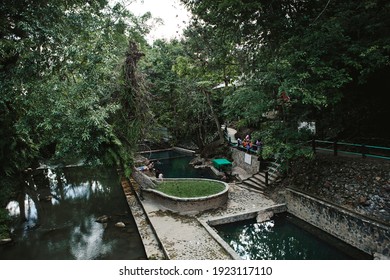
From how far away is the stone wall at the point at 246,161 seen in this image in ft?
52.6

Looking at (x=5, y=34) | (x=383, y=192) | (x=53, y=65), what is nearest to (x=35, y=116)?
(x=53, y=65)

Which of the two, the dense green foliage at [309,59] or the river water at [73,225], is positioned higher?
the dense green foliage at [309,59]

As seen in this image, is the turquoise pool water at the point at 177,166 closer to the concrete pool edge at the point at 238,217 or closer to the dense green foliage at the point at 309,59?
the concrete pool edge at the point at 238,217

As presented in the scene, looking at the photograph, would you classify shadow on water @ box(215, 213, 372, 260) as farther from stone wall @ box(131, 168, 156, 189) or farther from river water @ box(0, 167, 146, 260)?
stone wall @ box(131, 168, 156, 189)

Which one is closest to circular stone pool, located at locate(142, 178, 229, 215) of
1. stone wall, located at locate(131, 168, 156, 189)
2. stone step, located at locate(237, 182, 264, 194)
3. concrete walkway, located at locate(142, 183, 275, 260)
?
concrete walkway, located at locate(142, 183, 275, 260)

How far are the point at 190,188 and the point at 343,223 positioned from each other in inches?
271

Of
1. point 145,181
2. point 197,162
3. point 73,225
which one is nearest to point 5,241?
point 73,225

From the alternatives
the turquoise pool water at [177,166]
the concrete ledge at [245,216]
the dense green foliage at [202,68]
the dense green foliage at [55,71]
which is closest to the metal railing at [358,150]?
the dense green foliage at [202,68]

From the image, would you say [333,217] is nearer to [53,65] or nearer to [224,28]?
[224,28]

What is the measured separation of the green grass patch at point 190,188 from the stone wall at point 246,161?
364 cm

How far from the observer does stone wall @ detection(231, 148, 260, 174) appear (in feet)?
52.6

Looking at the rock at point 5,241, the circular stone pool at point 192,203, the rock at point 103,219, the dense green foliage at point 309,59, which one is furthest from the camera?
the rock at point 103,219
